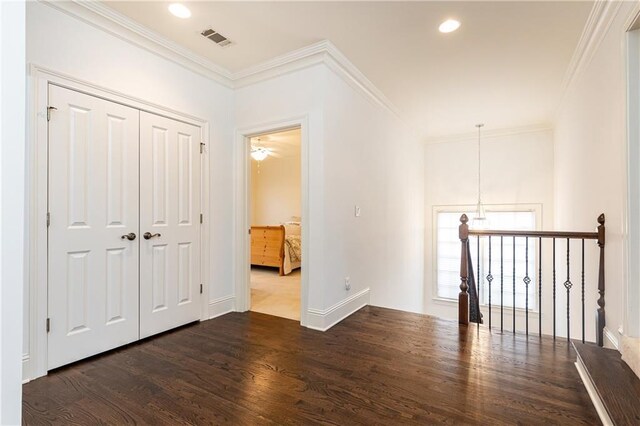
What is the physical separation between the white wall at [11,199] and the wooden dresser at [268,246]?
15.4 ft

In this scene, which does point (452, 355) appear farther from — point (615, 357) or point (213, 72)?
point (213, 72)

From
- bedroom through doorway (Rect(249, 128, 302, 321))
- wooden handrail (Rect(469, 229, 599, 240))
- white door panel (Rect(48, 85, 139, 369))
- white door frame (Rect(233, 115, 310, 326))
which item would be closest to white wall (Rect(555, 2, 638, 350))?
wooden handrail (Rect(469, 229, 599, 240))

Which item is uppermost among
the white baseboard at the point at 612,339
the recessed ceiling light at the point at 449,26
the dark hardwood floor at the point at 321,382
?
the recessed ceiling light at the point at 449,26

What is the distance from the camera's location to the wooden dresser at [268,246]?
18.8 ft

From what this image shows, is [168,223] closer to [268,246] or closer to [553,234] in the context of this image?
[268,246]

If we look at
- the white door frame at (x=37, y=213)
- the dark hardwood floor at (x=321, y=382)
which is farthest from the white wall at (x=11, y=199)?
the white door frame at (x=37, y=213)

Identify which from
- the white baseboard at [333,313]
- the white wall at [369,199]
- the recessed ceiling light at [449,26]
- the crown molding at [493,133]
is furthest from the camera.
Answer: the crown molding at [493,133]

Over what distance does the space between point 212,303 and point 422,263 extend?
4.35 metres

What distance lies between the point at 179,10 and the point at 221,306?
2.69 meters

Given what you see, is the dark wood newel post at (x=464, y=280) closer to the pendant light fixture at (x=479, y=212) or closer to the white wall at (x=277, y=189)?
the pendant light fixture at (x=479, y=212)

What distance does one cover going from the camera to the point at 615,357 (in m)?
1.94

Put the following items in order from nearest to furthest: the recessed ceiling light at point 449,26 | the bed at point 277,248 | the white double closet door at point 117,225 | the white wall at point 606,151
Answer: the white wall at point 606,151, the white double closet door at point 117,225, the recessed ceiling light at point 449,26, the bed at point 277,248

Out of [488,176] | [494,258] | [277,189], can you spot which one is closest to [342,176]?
[488,176]

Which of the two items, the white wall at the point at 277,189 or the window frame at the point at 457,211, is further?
the white wall at the point at 277,189
